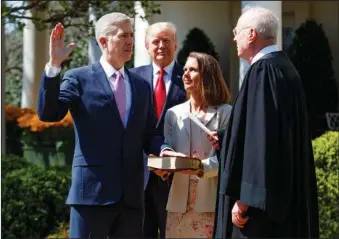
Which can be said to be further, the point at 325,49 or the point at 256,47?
the point at 325,49

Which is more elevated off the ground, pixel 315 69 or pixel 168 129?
pixel 315 69

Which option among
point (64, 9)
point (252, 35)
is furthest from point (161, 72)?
point (64, 9)

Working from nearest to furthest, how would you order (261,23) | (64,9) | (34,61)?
(261,23)
(64,9)
(34,61)

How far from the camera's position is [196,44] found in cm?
1281

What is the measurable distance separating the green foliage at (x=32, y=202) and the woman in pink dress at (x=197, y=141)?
10.3 feet

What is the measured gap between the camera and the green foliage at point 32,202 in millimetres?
7289

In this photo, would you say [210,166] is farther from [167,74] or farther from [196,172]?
[167,74]

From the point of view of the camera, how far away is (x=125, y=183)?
13.6 ft

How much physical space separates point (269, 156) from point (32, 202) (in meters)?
4.48

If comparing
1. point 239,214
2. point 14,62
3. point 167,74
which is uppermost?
point 14,62

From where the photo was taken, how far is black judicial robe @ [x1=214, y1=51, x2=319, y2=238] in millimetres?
3346

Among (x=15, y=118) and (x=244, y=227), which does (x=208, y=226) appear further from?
(x=15, y=118)

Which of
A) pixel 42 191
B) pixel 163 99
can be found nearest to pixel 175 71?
pixel 163 99

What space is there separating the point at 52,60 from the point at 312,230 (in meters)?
1.68
